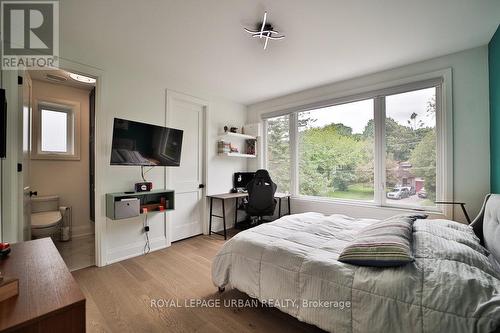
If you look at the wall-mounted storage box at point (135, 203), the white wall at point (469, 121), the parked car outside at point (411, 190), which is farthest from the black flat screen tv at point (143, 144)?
the white wall at point (469, 121)

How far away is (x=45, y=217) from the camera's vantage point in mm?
3012

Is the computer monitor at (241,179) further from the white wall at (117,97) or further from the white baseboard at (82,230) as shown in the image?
the white baseboard at (82,230)

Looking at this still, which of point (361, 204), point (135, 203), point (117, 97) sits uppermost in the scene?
point (117, 97)

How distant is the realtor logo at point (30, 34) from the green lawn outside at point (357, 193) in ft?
13.1

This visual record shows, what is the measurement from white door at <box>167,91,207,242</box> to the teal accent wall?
3.66 m

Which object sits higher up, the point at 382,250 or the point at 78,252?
the point at 382,250

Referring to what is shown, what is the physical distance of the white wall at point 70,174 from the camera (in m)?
3.35

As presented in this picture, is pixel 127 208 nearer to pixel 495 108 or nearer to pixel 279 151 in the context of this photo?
pixel 279 151

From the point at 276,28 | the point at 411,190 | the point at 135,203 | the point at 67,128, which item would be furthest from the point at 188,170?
the point at 411,190

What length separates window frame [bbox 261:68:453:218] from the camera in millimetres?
2617

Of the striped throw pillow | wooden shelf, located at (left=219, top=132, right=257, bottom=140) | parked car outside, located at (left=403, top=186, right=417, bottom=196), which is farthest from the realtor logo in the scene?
parked car outside, located at (left=403, top=186, right=417, bottom=196)

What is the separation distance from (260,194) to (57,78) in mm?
3589

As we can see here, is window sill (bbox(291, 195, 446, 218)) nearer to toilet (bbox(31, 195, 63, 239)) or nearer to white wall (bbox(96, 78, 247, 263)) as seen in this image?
white wall (bbox(96, 78, 247, 263))

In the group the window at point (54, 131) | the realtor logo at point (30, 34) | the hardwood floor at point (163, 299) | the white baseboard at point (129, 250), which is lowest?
the hardwood floor at point (163, 299)
